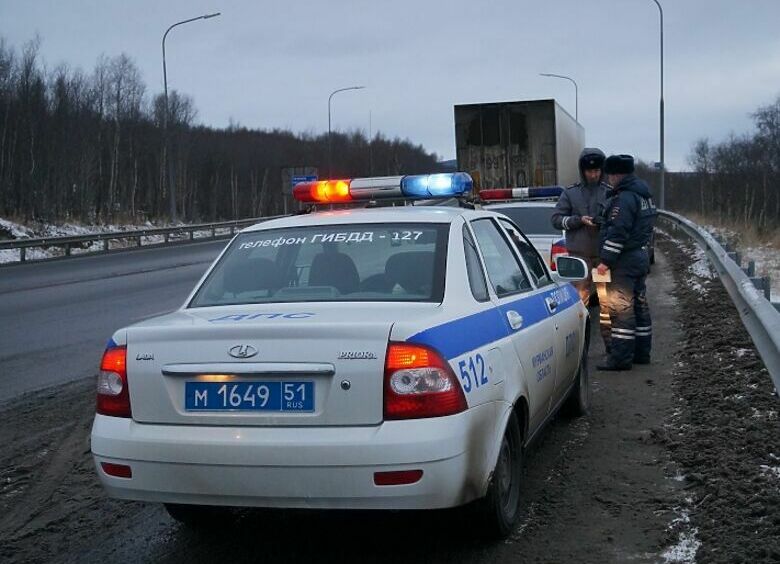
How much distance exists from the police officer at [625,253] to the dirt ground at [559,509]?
1.27 metres

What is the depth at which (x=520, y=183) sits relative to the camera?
2094 cm

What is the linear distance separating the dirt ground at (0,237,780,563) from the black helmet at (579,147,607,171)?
124 inches

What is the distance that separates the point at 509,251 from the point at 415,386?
2092 millimetres

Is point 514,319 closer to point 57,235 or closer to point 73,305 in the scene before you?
point 73,305

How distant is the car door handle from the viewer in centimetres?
473

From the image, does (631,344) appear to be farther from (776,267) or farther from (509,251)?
(776,267)

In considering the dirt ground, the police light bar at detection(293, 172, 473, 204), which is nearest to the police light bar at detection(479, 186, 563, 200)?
the dirt ground

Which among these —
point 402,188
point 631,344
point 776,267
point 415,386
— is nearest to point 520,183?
point 776,267

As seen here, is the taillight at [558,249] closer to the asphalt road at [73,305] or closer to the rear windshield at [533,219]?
the rear windshield at [533,219]

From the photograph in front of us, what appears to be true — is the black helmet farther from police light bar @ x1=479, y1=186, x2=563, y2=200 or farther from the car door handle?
police light bar @ x1=479, y1=186, x2=563, y2=200

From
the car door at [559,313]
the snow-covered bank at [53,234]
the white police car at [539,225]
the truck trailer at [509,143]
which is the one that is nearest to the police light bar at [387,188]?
the car door at [559,313]

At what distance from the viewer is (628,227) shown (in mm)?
8438

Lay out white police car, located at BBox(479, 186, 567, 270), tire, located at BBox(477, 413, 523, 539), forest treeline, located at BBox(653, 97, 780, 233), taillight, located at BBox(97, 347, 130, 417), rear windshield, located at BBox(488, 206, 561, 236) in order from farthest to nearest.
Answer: forest treeline, located at BBox(653, 97, 780, 233)
rear windshield, located at BBox(488, 206, 561, 236)
white police car, located at BBox(479, 186, 567, 270)
tire, located at BBox(477, 413, 523, 539)
taillight, located at BBox(97, 347, 130, 417)

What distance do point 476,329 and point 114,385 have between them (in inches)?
63.2
